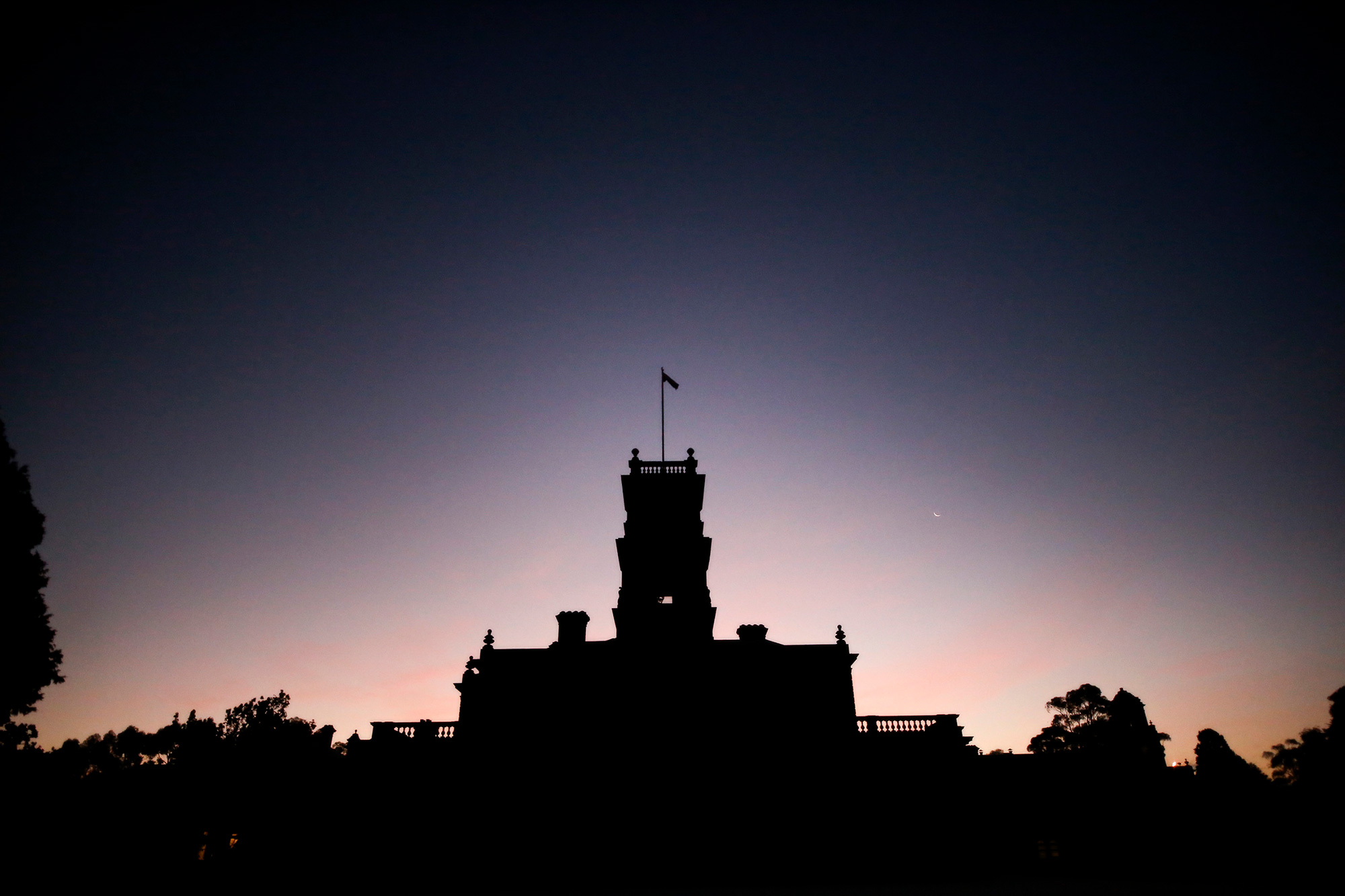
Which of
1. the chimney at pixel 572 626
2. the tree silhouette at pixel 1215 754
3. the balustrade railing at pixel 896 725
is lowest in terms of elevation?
the tree silhouette at pixel 1215 754

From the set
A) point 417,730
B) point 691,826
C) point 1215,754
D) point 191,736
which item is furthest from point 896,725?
point 191,736

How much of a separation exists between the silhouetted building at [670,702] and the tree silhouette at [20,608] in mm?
15385

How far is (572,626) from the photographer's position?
35.4 m

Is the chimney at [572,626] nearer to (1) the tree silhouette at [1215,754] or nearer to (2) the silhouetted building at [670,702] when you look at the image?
(2) the silhouetted building at [670,702]

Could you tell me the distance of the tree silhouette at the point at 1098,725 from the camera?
60.5 metres


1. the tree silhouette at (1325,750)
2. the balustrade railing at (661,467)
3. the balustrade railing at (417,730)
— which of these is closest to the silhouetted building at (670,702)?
the balustrade railing at (417,730)

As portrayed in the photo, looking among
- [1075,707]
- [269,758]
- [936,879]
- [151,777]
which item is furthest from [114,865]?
[1075,707]

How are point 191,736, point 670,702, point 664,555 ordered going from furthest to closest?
point 191,736 < point 664,555 < point 670,702

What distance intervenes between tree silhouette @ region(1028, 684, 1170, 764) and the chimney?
176 ft

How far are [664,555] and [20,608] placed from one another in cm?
3113

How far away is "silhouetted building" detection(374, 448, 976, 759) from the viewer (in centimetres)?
2919

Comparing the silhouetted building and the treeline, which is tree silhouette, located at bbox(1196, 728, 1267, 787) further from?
the treeline

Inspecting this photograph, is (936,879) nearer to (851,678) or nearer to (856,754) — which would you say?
(856,754)

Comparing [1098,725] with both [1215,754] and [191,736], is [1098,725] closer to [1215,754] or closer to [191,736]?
[1215,754]
